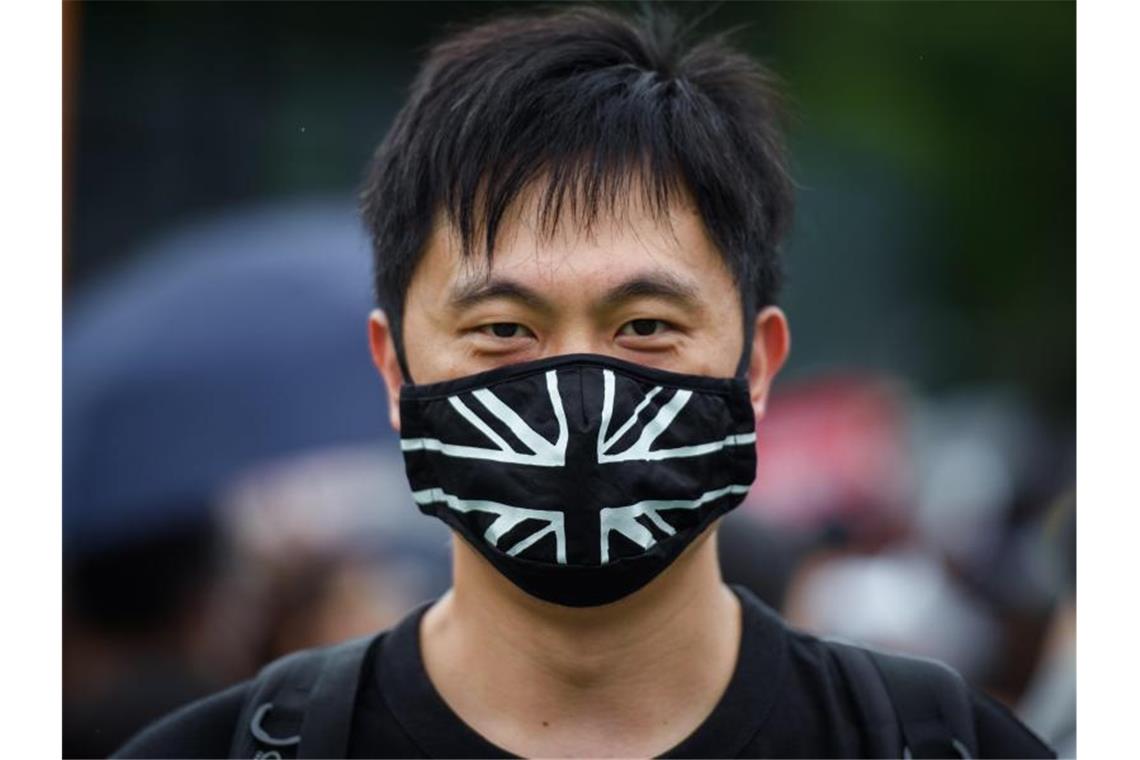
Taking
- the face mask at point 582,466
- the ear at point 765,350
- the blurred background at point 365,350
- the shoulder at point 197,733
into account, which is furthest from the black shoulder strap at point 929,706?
the blurred background at point 365,350

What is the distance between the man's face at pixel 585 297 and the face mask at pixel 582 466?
0.15 feet

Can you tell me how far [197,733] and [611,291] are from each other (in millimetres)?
1223

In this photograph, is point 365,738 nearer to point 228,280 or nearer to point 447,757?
point 447,757

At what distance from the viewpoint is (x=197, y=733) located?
3027mm

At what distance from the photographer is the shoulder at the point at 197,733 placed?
3.01 metres

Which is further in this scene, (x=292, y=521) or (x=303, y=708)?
(x=292, y=521)

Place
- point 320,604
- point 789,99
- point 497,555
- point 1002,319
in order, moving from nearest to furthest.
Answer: point 497,555
point 789,99
point 320,604
point 1002,319

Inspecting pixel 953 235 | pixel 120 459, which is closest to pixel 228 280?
pixel 120 459

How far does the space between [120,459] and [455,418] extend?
3.04 meters

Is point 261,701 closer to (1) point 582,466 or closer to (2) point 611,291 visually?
(1) point 582,466

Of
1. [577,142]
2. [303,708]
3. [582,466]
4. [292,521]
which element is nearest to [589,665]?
[582,466]

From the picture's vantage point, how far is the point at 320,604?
4.96 m

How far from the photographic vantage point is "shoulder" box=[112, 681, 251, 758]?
3.01m

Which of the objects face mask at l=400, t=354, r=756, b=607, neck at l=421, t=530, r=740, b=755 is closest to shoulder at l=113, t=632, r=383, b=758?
neck at l=421, t=530, r=740, b=755
